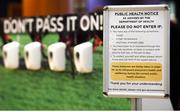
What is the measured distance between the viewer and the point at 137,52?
8.71 feet

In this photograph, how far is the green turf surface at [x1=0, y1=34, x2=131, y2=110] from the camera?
11.6 feet

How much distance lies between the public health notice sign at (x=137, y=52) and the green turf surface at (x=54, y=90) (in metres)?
0.72

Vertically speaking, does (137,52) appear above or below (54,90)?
above

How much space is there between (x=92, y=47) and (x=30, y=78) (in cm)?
82

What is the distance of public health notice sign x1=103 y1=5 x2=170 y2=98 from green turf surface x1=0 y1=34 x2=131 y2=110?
2.37ft

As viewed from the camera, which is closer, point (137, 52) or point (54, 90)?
point (137, 52)

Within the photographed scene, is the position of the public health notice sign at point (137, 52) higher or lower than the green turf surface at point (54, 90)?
higher

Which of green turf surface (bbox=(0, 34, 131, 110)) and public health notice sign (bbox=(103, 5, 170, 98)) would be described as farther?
green turf surface (bbox=(0, 34, 131, 110))

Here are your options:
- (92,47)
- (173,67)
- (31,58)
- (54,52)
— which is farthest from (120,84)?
(173,67)

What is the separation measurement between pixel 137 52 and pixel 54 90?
4.61 feet

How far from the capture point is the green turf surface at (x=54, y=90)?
11.6ft

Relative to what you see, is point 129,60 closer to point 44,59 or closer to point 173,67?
point 44,59

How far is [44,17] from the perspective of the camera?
13.1ft

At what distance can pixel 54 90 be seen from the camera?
3865 millimetres
